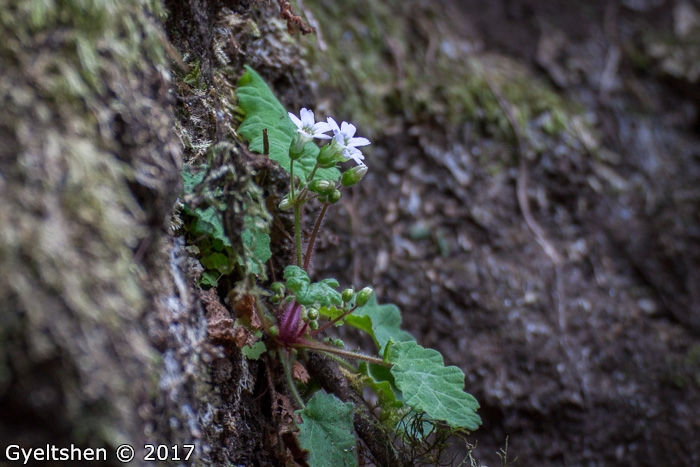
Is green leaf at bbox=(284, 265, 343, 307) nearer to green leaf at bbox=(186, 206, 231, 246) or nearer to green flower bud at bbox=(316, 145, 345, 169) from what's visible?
green leaf at bbox=(186, 206, 231, 246)

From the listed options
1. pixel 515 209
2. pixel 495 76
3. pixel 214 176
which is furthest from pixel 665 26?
pixel 214 176

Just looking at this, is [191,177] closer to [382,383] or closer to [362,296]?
[362,296]

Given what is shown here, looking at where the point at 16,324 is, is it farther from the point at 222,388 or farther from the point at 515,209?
the point at 515,209

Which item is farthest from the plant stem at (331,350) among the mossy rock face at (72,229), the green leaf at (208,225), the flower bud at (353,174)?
the mossy rock face at (72,229)

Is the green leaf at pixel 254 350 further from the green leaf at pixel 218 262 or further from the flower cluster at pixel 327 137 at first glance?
the flower cluster at pixel 327 137

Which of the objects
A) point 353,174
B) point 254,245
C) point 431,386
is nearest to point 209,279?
point 254,245
